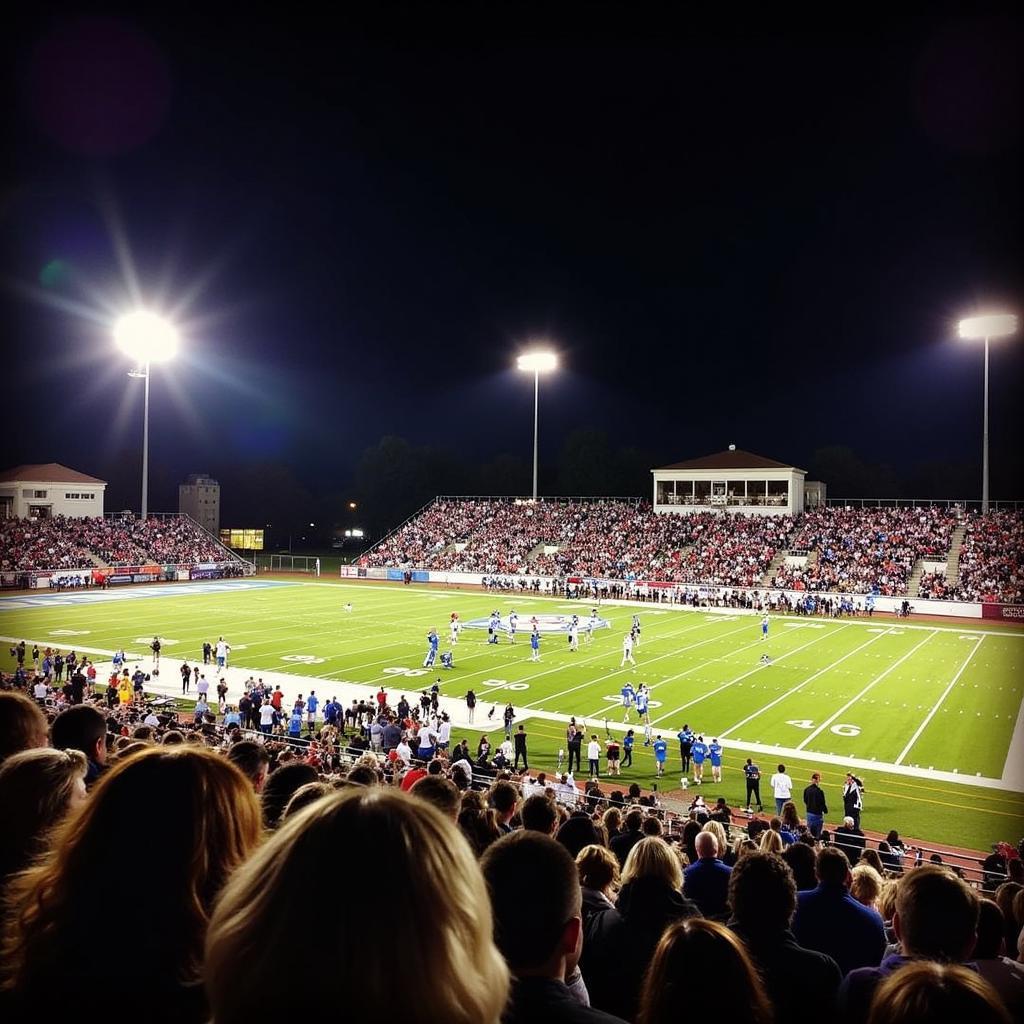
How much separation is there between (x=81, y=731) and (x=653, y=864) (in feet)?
10.7

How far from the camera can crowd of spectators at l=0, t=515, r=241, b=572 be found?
57.3m

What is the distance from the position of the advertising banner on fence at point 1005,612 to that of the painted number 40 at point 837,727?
26327 mm

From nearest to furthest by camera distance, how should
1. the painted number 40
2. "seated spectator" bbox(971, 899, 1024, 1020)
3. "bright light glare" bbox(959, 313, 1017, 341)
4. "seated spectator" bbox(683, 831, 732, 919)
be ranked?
"seated spectator" bbox(971, 899, 1024, 1020) → "seated spectator" bbox(683, 831, 732, 919) → the painted number 40 → "bright light glare" bbox(959, 313, 1017, 341)

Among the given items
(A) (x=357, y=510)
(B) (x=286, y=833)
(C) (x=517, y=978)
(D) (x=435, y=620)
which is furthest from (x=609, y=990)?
(A) (x=357, y=510)

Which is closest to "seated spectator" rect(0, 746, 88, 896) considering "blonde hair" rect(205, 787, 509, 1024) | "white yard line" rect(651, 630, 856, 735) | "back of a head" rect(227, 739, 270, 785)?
"blonde hair" rect(205, 787, 509, 1024)

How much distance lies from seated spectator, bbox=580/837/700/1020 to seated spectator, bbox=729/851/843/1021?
373 millimetres

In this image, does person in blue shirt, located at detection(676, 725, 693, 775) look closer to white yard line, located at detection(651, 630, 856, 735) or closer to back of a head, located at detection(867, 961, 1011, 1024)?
white yard line, located at detection(651, 630, 856, 735)

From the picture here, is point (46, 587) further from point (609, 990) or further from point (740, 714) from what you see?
point (609, 990)

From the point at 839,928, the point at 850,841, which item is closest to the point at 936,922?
the point at 839,928

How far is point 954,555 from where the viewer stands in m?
50.5

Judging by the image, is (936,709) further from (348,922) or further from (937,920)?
(348,922)

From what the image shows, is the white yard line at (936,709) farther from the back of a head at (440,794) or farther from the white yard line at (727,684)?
the back of a head at (440,794)

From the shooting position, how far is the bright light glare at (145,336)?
61.5 meters

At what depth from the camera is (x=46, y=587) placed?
54.8m
